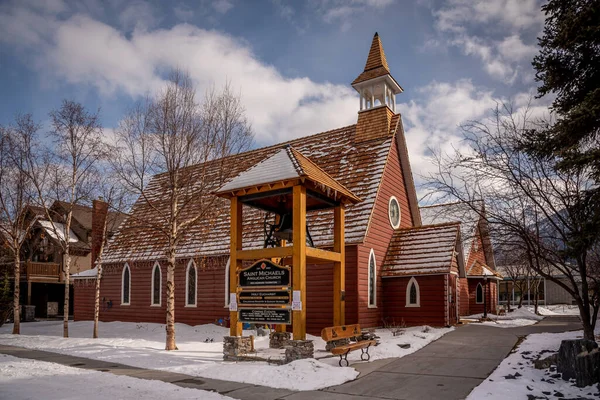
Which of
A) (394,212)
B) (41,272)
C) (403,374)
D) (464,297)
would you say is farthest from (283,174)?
(41,272)

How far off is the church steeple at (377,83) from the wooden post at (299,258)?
42.1 ft

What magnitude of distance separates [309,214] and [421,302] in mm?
6202

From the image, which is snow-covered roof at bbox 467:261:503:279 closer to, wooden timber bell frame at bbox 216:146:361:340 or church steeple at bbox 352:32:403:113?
church steeple at bbox 352:32:403:113

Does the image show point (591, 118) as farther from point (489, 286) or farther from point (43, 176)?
point (489, 286)

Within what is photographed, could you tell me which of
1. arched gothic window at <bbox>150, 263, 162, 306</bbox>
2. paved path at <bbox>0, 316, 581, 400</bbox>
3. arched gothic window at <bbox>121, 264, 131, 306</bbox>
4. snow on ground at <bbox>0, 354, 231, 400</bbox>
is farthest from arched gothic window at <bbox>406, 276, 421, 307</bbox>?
arched gothic window at <bbox>121, 264, 131, 306</bbox>

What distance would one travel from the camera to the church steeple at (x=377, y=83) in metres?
25.4

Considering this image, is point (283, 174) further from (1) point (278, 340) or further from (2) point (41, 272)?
(2) point (41, 272)

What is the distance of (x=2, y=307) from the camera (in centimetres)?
2709

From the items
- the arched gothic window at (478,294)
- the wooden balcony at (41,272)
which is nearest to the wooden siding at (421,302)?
the arched gothic window at (478,294)

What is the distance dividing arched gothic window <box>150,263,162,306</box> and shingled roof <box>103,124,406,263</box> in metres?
0.79

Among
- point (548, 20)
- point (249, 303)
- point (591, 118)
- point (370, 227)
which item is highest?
point (548, 20)

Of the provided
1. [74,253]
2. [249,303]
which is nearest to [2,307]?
[74,253]

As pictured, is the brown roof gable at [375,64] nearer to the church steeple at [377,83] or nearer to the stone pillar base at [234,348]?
the church steeple at [377,83]

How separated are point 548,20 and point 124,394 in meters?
11.8
